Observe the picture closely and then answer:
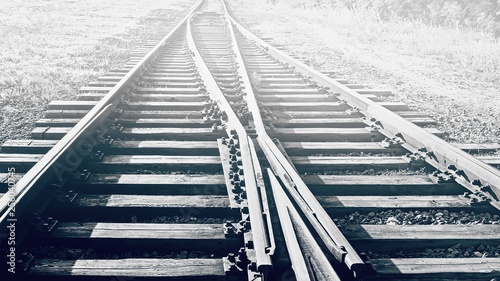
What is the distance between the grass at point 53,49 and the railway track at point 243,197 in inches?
26.4

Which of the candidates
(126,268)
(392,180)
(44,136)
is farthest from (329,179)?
(44,136)

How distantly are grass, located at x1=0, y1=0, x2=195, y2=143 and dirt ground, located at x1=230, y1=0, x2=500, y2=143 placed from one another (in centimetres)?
442

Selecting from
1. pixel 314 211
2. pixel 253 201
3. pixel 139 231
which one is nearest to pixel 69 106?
pixel 139 231

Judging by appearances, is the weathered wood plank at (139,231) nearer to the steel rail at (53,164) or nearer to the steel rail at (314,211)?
the steel rail at (53,164)

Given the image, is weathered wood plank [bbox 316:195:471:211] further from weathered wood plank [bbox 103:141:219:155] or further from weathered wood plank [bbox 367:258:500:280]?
weathered wood plank [bbox 103:141:219:155]

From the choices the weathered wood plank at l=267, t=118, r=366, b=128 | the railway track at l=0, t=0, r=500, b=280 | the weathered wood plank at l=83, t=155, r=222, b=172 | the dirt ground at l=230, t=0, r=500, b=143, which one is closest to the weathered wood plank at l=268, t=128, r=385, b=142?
the railway track at l=0, t=0, r=500, b=280

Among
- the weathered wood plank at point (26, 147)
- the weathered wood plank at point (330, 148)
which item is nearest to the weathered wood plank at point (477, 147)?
the weathered wood plank at point (330, 148)

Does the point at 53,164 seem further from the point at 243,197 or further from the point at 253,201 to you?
the point at 253,201

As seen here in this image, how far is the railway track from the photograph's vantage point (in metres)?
2.15

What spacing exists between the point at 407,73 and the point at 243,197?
20.9ft

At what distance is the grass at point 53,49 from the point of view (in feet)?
16.6

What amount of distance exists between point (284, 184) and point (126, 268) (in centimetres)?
115

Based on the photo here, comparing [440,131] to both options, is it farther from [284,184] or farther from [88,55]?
[88,55]

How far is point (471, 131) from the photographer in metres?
4.61
